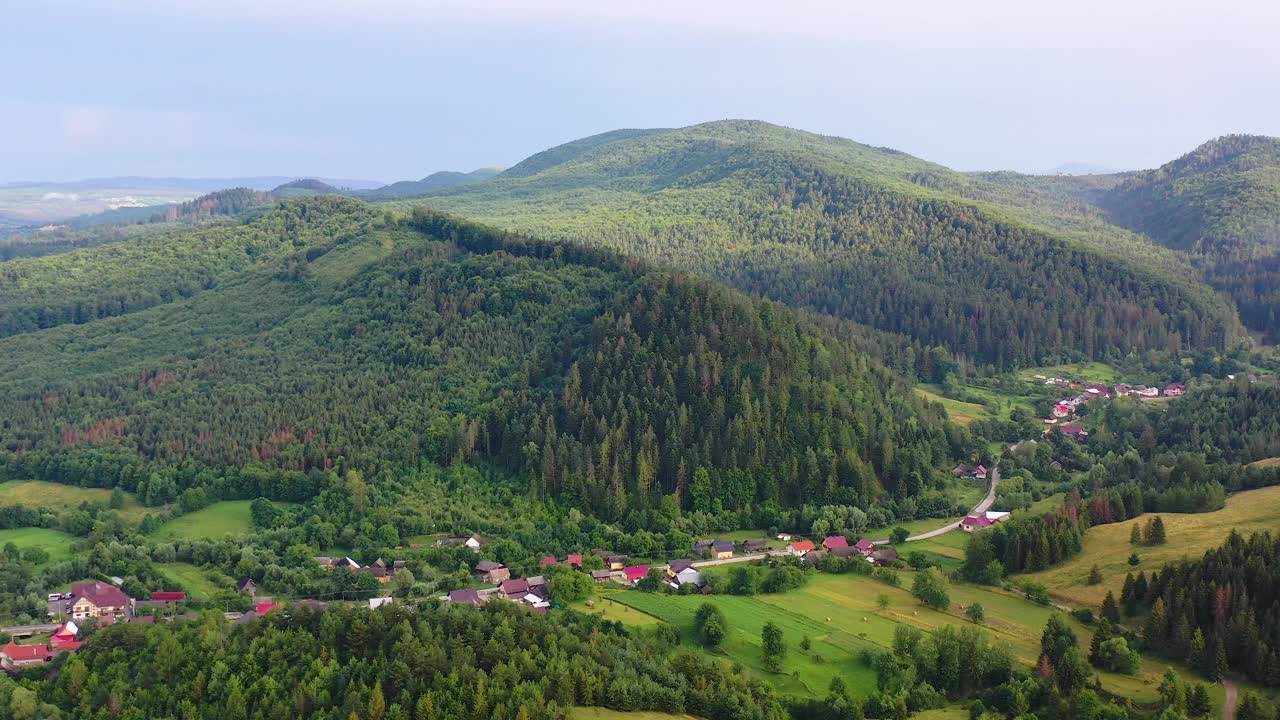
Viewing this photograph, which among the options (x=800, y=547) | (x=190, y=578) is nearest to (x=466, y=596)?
(x=190, y=578)

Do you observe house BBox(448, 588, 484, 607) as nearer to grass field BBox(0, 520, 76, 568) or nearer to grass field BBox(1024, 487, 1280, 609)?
grass field BBox(0, 520, 76, 568)

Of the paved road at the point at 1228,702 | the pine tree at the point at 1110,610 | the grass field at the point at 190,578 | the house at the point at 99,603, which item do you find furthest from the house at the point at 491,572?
the paved road at the point at 1228,702

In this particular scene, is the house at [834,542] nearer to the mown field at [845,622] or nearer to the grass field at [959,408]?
the mown field at [845,622]

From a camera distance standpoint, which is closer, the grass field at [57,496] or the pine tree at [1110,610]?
the pine tree at [1110,610]

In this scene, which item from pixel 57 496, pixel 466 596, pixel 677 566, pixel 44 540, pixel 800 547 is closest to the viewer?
pixel 466 596

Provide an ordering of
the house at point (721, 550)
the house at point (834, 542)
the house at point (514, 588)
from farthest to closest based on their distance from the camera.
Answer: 1. the house at point (834, 542)
2. the house at point (721, 550)
3. the house at point (514, 588)

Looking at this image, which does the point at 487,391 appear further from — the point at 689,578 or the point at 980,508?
the point at 980,508
